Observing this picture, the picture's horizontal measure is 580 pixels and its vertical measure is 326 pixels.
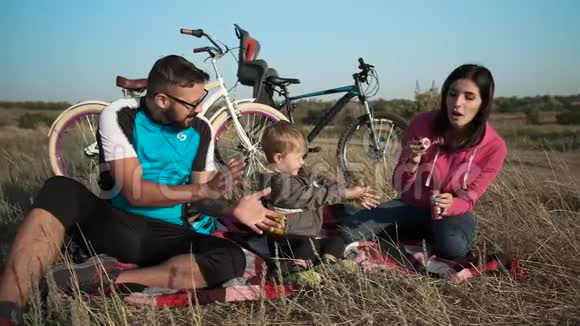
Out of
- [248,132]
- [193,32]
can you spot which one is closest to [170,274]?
[248,132]

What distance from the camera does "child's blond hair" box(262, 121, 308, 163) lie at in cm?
296

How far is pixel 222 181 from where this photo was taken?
7.95 feet

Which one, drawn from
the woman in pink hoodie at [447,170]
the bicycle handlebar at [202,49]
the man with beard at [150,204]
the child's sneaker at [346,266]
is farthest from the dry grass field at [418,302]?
the bicycle handlebar at [202,49]

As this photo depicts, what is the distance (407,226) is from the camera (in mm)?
3166

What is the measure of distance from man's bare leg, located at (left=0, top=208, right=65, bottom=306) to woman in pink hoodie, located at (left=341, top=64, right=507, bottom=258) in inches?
69.5

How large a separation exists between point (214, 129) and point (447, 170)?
269cm

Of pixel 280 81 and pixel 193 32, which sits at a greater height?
pixel 193 32

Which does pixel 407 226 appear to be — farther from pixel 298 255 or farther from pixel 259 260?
pixel 259 260

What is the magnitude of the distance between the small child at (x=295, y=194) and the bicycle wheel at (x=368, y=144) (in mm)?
2115

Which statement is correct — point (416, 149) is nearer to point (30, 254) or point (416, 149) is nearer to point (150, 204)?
point (150, 204)

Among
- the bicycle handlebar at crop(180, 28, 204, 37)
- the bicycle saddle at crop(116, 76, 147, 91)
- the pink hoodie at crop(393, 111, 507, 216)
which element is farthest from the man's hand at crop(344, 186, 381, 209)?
the bicycle handlebar at crop(180, 28, 204, 37)

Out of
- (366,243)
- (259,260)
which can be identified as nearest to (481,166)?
(366,243)

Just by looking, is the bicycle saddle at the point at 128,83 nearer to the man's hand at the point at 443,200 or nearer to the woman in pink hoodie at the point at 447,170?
the woman in pink hoodie at the point at 447,170

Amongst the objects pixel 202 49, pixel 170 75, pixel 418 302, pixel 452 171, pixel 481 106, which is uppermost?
pixel 202 49
